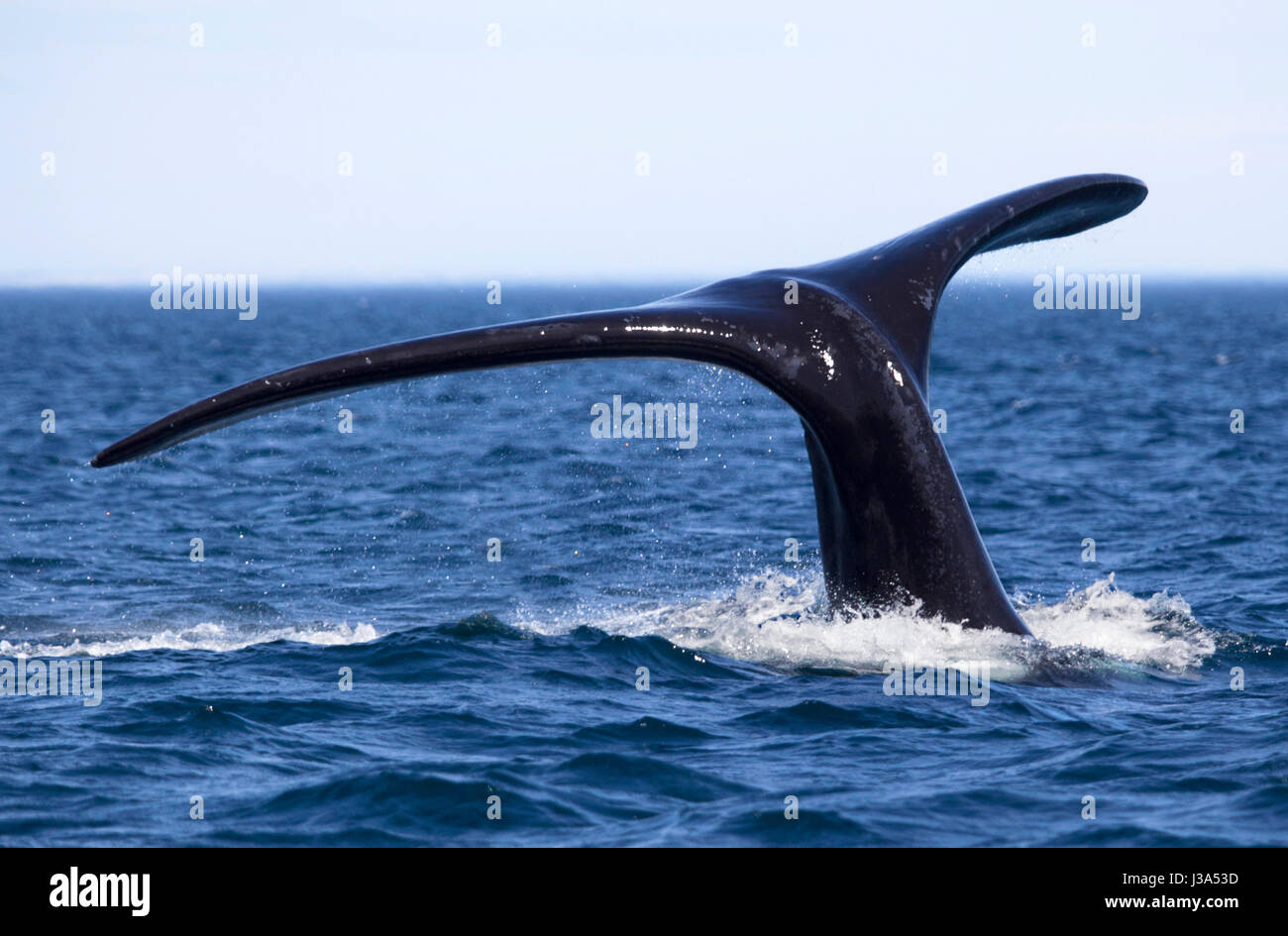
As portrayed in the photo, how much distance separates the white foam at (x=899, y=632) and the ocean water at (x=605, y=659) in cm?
4

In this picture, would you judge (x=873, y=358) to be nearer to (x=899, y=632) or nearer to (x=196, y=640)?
(x=899, y=632)

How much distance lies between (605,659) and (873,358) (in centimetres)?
336

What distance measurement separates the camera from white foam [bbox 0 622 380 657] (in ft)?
38.3

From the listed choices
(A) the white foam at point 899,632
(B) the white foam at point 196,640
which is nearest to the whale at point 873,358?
(A) the white foam at point 899,632

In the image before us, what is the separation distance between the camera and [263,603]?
45.2ft

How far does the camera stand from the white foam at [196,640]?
1169cm

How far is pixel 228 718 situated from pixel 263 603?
13.2 ft

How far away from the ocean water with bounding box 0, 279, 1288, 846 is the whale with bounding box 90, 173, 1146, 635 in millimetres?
363

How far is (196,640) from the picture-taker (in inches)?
480

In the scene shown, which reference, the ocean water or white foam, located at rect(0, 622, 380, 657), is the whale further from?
white foam, located at rect(0, 622, 380, 657)

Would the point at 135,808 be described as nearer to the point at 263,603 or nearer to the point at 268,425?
the point at 263,603

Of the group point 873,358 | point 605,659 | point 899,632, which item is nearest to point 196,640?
point 605,659

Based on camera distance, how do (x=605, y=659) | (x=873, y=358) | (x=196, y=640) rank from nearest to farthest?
(x=873, y=358), (x=605, y=659), (x=196, y=640)
